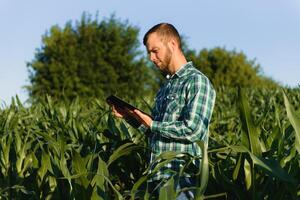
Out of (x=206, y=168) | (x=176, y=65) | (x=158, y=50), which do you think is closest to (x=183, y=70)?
(x=176, y=65)

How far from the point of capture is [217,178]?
9.07 ft

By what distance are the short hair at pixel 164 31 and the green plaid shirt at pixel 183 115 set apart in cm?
15

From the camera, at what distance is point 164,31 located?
126 inches

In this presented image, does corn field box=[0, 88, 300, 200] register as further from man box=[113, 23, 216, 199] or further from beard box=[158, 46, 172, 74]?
beard box=[158, 46, 172, 74]

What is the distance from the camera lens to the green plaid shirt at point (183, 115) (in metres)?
3.01

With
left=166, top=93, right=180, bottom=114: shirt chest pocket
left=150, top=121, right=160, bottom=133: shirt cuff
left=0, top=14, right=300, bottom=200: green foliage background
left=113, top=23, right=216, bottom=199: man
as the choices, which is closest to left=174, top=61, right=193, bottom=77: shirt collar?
left=113, top=23, right=216, bottom=199: man

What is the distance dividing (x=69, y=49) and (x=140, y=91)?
13.5 ft

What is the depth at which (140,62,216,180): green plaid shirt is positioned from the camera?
9.89 feet

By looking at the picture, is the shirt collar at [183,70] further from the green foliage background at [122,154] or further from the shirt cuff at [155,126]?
the green foliage background at [122,154]

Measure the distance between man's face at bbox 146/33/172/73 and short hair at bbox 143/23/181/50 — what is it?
0.8 inches

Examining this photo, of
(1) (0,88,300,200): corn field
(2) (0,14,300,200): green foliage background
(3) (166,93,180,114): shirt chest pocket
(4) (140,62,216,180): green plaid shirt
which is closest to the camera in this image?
(1) (0,88,300,200): corn field

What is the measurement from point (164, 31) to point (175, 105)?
34cm

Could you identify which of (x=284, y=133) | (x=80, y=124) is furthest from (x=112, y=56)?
(x=284, y=133)

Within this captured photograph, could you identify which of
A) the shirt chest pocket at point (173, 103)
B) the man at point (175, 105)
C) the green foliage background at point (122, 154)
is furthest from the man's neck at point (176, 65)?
the green foliage background at point (122, 154)
